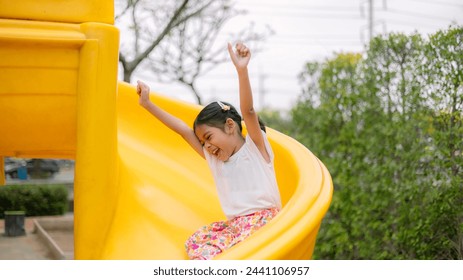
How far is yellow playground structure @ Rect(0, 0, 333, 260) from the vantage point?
2787 millimetres

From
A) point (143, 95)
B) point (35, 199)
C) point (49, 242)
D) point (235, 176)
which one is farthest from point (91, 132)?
point (35, 199)

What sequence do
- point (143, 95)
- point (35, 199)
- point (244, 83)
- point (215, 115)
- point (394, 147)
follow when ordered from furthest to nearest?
point (35, 199) < point (394, 147) < point (143, 95) < point (215, 115) < point (244, 83)

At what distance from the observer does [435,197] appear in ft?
13.4

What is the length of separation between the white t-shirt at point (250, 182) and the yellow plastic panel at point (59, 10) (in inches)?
33.4

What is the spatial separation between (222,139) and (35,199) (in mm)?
6870

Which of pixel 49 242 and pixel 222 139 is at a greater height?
pixel 222 139

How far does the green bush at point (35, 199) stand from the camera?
8.68m

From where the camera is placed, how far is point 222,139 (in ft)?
9.61

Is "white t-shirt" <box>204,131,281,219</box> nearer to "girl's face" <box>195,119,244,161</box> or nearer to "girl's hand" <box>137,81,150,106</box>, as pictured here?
"girl's face" <box>195,119,244,161</box>

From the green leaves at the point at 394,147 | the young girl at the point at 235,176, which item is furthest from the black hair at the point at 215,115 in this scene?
the green leaves at the point at 394,147

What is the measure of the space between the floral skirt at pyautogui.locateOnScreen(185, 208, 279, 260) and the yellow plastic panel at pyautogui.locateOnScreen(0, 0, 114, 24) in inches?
41.0

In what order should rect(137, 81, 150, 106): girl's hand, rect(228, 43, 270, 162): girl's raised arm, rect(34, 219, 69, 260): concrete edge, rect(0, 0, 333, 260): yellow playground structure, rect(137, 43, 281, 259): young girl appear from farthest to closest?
rect(34, 219, 69, 260): concrete edge → rect(137, 81, 150, 106): girl's hand → rect(137, 43, 281, 259): young girl → rect(0, 0, 333, 260): yellow playground structure → rect(228, 43, 270, 162): girl's raised arm

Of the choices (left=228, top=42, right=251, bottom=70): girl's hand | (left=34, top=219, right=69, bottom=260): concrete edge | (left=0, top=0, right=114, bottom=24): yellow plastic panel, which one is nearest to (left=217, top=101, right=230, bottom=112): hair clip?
(left=228, top=42, right=251, bottom=70): girl's hand

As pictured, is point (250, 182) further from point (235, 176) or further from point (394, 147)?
point (394, 147)
